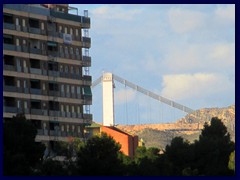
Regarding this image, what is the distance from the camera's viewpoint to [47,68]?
3819 inches

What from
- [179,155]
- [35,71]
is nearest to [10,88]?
[35,71]

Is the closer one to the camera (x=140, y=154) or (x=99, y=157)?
(x=99, y=157)

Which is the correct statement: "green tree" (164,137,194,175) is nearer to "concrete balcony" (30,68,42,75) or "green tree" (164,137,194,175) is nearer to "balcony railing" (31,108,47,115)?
"concrete balcony" (30,68,42,75)

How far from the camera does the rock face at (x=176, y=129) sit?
16206 centimetres

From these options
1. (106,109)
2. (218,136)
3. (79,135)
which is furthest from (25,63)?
(106,109)

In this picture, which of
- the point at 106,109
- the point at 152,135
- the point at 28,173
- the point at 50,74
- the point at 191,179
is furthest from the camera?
the point at 106,109

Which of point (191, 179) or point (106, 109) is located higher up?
point (106, 109)

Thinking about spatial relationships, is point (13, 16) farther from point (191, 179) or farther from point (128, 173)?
point (191, 179)

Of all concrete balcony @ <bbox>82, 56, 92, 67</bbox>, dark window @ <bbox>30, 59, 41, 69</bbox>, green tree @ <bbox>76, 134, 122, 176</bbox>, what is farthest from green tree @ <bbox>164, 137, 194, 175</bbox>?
concrete balcony @ <bbox>82, 56, 92, 67</bbox>

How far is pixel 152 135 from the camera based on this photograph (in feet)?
561

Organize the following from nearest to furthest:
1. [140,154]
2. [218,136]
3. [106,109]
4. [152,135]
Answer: [218,136] < [140,154] < [152,135] < [106,109]

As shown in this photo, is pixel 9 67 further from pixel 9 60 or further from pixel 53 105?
pixel 53 105

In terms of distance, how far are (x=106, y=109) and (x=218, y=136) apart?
399ft

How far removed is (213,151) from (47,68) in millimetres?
27759
